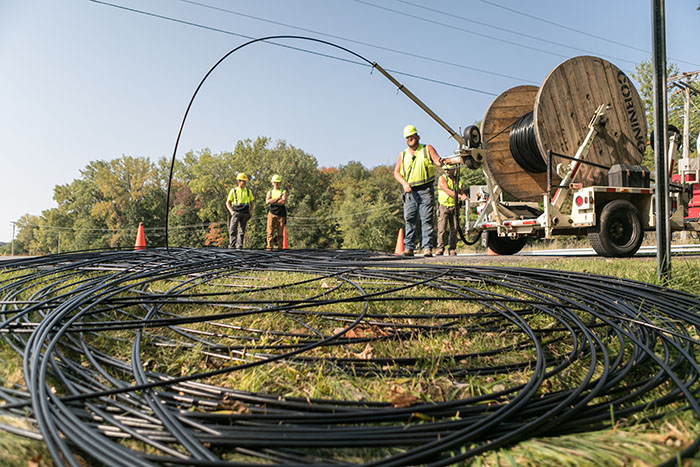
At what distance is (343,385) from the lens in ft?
6.66

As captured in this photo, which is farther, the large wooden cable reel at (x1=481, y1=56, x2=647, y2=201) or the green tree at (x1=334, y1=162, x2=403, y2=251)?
the green tree at (x1=334, y1=162, x2=403, y2=251)

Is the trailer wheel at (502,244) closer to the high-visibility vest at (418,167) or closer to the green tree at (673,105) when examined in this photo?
the high-visibility vest at (418,167)

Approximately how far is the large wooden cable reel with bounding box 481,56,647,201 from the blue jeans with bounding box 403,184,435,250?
133cm

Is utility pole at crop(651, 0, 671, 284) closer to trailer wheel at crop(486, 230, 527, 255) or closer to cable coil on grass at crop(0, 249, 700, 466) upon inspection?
cable coil on grass at crop(0, 249, 700, 466)

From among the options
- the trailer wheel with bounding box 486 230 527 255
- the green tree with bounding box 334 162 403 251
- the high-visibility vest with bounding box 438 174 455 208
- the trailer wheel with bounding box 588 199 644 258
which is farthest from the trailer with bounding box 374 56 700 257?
the green tree with bounding box 334 162 403 251

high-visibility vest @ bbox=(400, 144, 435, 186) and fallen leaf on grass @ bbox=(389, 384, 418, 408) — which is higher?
high-visibility vest @ bbox=(400, 144, 435, 186)

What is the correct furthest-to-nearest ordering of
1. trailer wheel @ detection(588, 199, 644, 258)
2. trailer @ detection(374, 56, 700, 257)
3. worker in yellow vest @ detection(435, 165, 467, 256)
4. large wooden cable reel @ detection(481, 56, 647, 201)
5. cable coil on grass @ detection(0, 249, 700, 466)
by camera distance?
worker in yellow vest @ detection(435, 165, 467, 256) < large wooden cable reel @ detection(481, 56, 647, 201) < trailer @ detection(374, 56, 700, 257) < trailer wheel @ detection(588, 199, 644, 258) < cable coil on grass @ detection(0, 249, 700, 466)

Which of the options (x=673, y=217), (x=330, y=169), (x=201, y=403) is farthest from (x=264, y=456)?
(x=330, y=169)

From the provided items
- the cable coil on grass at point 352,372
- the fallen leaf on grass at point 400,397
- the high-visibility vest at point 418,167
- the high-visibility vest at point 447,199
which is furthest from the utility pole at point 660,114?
the high-visibility vest at point 447,199

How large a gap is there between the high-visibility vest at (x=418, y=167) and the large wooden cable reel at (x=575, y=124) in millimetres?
1149

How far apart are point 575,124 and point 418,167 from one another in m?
2.52

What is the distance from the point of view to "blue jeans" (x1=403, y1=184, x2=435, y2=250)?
23.4 feet

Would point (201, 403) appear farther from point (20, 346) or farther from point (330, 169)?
point (330, 169)

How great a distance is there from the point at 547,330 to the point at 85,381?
2.59m
